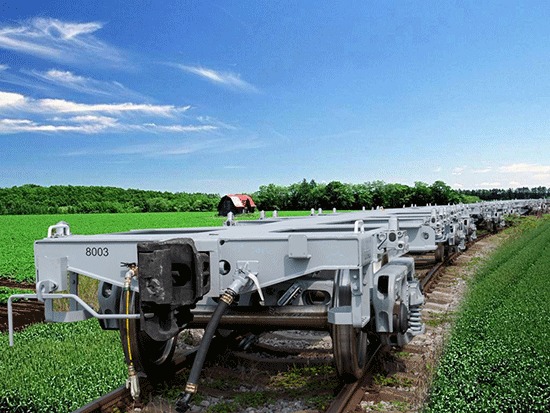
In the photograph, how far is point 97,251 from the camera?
399 centimetres

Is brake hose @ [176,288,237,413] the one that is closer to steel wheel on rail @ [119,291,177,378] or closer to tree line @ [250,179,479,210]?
steel wheel on rail @ [119,291,177,378]

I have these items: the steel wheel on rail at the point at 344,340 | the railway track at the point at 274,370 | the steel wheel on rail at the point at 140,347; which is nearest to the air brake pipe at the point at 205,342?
the steel wheel on rail at the point at 344,340

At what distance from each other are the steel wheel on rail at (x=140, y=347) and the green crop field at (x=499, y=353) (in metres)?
2.53

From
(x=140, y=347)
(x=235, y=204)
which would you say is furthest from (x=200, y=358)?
(x=235, y=204)

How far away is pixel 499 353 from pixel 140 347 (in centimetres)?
395

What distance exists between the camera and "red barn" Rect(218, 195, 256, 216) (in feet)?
197

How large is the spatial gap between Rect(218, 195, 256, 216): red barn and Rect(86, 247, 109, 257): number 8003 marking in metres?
54.9

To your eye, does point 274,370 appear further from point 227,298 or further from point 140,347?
point 227,298

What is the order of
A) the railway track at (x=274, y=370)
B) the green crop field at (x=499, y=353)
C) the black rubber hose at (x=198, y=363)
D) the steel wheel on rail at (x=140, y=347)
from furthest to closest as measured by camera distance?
the green crop field at (x=499, y=353)
the steel wheel on rail at (x=140, y=347)
the railway track at (x=274, y=370)
the black rubber hose at (x=198, y=363)

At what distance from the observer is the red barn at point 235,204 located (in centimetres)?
5997

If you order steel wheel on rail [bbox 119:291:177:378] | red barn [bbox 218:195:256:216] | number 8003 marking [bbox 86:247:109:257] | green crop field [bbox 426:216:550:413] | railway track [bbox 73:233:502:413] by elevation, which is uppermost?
red barn [bbox 218:195:256:216]

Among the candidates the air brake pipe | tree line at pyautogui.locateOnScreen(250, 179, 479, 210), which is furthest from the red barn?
the air brake pipe

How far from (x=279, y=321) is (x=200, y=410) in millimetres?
1087

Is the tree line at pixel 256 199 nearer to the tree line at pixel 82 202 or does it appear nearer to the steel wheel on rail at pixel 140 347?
the tree line at pixel 82 202
